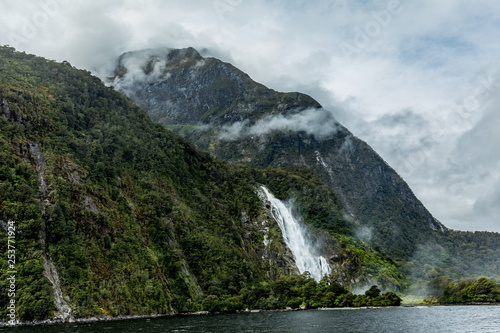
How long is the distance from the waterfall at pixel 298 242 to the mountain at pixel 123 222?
93.6 inches

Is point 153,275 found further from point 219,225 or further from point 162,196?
point 219,225

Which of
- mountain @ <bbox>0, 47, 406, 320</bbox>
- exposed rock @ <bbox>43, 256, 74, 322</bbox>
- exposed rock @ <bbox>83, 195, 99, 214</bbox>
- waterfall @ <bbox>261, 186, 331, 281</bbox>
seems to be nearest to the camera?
exposed rock @ <bbox>43, 256, 74, 322</bbox>

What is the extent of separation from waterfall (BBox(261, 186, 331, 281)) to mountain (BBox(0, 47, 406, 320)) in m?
2.38

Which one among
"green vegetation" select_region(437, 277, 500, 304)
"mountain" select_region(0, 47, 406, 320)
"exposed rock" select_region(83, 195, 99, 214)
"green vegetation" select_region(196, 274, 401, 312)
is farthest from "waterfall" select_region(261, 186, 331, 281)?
"exposed rock" select_region(83, 195, 99, 214)

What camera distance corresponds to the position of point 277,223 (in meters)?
137

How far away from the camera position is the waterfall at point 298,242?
426ft

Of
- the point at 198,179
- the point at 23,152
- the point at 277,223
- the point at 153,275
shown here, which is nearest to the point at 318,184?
the point at 277,223

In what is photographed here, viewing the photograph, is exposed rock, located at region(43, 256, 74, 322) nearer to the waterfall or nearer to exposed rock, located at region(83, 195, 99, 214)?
exposed rock, located at region(83, 195, 99, 214)

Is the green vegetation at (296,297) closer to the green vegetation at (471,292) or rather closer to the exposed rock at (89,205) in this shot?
the green vegetation at (471,292)

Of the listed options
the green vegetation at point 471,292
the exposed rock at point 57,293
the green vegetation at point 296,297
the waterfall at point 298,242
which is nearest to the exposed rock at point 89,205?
the exposed rock at point 57,293

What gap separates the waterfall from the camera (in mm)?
129875

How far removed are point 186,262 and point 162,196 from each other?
62.3 feet

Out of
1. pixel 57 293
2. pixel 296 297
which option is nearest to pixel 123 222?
pixel 57 293

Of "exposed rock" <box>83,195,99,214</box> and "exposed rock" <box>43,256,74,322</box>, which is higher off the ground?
"exposed rock" <box>83,195,99,214</box>
